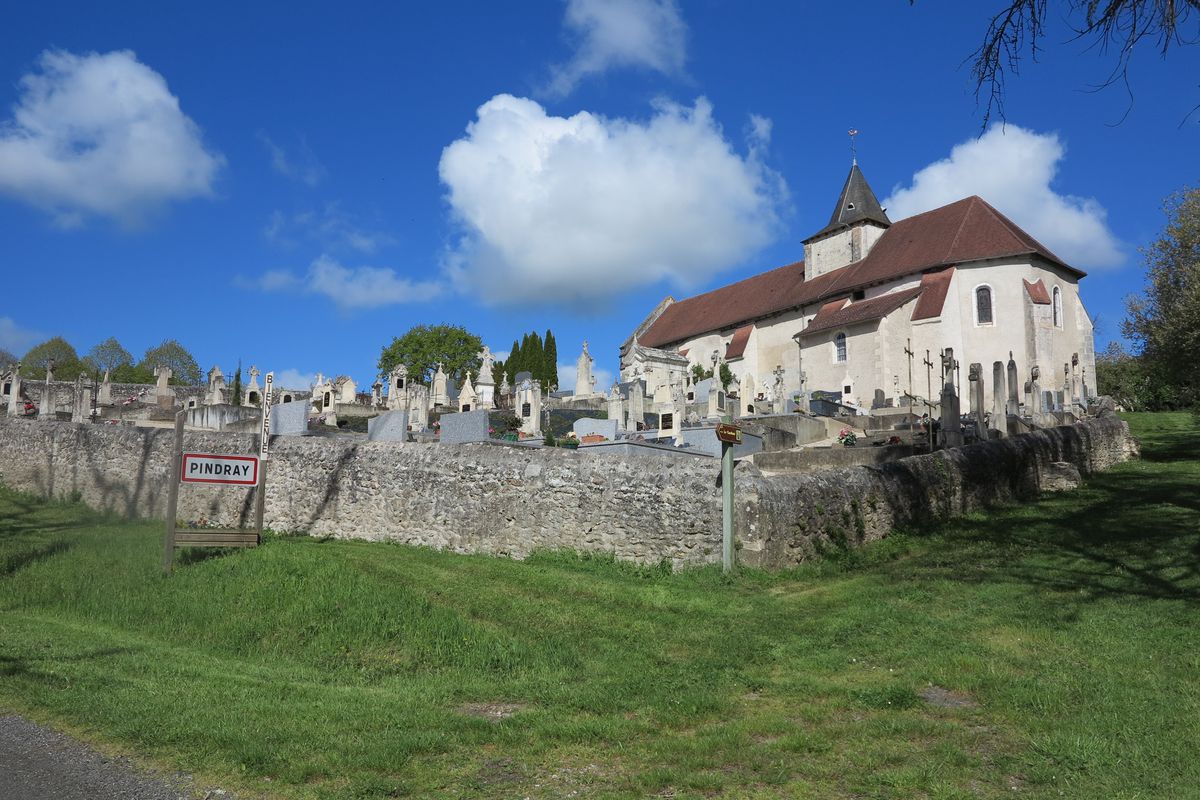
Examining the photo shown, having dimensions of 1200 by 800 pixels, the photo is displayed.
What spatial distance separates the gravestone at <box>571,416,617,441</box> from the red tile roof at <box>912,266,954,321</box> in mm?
30697

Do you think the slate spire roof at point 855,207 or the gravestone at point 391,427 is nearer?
the gravestone at point 391,427

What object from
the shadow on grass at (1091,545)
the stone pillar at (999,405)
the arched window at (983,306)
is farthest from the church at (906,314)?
the shadow on grass at (1091,545)

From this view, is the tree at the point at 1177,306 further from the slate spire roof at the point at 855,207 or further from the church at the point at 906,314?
the slate spire roof at the point at 855,207

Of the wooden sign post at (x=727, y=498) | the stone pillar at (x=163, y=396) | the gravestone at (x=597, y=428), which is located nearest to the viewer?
the wooden sign post at (x=727, y=498)

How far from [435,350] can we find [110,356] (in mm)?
29569

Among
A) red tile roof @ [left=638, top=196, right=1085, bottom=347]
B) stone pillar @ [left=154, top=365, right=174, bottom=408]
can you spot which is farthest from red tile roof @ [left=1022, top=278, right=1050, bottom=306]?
stone pillar @ [left=154, top=365, right=174, bottom=408]

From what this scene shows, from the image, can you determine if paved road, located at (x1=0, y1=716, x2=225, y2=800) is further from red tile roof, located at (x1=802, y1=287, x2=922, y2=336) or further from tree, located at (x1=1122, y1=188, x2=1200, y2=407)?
red tile roof, located at (x1=802, y1=287, x2=922, y2=336)

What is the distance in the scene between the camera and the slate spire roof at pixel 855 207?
51562 millimetres

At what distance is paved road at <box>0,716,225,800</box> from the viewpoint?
3752 mm

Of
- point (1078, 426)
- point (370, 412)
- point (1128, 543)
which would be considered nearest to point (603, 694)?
point (1128, 543)

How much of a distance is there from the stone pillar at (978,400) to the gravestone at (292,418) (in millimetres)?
14981

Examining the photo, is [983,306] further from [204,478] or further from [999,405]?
[204,478]

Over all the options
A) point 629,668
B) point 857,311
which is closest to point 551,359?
point 857,311

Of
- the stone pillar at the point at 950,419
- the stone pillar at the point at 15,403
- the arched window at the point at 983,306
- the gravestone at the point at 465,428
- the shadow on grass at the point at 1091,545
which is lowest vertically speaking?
the shadow on grass at the point at 1091,545
